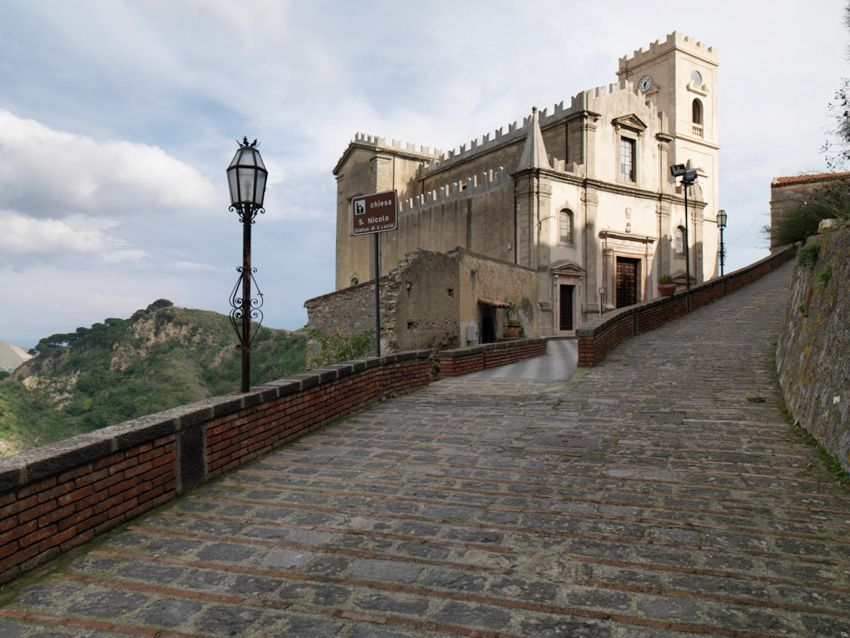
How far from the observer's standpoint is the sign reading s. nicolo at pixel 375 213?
7.70 metres

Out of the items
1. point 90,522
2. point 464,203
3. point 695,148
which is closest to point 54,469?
point 90,522

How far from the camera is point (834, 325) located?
227 inches

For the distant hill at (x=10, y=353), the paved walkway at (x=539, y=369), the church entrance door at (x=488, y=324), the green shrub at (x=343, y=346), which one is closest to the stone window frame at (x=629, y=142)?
the church entrance door at (x=488, y=324)

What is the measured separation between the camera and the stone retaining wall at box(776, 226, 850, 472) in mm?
4910

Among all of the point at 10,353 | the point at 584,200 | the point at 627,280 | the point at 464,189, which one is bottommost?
the point at 10,353

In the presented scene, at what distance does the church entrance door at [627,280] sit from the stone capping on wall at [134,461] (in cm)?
2099

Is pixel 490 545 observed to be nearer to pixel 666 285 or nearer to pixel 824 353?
pixel 824 353

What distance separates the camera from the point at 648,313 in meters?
14.8

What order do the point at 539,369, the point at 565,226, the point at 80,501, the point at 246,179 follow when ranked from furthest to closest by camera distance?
the point at 565,226, the point at 539,369, the point at 246,179, the point at 80,501

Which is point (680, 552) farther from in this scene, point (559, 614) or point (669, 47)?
point (669, 47)

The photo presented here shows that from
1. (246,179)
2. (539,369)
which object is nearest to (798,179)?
(539,369)

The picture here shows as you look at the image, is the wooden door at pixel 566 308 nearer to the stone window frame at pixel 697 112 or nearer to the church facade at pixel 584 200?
the church facade at pixel 584 200

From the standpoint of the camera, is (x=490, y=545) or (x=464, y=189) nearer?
(x=490, y=545)

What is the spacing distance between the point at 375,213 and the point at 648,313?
31.6 ft
